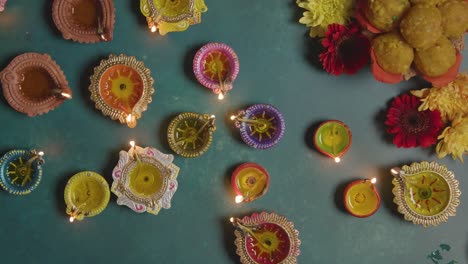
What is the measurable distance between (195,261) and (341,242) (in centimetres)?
66

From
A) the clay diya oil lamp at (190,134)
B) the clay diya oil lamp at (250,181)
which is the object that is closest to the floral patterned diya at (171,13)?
the clay diya oil lamp at (190,134)

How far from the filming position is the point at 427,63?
6.63 feet

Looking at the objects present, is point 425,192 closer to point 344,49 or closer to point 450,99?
point 450,99

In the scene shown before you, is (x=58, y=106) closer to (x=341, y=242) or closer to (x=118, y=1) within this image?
(x=118, y=1)

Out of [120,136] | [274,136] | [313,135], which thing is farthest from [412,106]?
[120,136]

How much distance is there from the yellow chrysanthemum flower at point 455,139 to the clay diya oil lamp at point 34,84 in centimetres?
161

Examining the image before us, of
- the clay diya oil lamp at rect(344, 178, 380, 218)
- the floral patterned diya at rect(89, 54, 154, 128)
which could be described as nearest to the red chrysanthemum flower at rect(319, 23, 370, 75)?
the clay diya oil lamp at rect(344, 178, 380, 218)

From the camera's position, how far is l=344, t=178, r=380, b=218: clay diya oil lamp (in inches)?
87.6

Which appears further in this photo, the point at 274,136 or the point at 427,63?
the point at 274,136

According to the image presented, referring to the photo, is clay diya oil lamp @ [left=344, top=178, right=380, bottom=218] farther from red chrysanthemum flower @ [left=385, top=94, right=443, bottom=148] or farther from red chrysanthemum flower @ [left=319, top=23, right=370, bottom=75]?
red chrysanthemum flower @ [left=319, top=23, right=370, bottom=75]

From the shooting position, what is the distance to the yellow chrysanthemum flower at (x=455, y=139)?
2179 millimetres

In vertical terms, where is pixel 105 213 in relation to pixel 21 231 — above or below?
above

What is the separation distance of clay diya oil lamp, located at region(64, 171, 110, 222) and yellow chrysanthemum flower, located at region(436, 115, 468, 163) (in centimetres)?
146

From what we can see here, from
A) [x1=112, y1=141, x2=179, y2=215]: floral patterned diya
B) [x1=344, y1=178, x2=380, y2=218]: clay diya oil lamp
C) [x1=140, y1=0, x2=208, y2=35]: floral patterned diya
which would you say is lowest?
[x1=112, y1=141, x2=179, y2=215]: floral patterned diya
